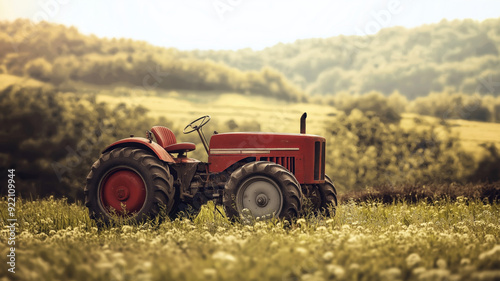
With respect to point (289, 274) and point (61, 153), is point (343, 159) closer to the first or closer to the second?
point (61, 153)

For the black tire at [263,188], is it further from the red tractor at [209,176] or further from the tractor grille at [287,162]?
the tractor grille at [287,162]

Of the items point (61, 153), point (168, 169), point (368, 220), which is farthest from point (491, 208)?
point (61, 153)

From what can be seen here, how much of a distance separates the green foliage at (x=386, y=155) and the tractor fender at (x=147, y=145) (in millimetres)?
6259

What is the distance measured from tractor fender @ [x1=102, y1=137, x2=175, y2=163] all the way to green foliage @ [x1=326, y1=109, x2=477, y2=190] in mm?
6259

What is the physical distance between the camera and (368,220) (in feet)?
22.7

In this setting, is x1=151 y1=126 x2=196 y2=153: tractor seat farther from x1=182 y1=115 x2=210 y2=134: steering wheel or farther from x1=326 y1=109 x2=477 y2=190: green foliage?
x1=326 y1=109 x2=477 y2=190: green foliage

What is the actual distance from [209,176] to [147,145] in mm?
1020

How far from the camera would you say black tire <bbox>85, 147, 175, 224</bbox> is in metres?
6.23

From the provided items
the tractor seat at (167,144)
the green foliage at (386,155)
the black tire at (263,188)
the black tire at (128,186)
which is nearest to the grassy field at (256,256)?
the black tire at (263,188)

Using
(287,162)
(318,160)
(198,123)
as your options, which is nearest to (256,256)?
(287,162)

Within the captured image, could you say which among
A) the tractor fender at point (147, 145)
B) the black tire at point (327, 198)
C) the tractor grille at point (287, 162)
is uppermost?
the tractor fender at point (147, 145)

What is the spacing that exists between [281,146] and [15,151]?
25.6 ft

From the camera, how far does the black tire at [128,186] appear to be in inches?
245

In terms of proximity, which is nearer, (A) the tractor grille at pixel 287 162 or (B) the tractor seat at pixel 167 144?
(A) the tractor grille at pixel 287 162
